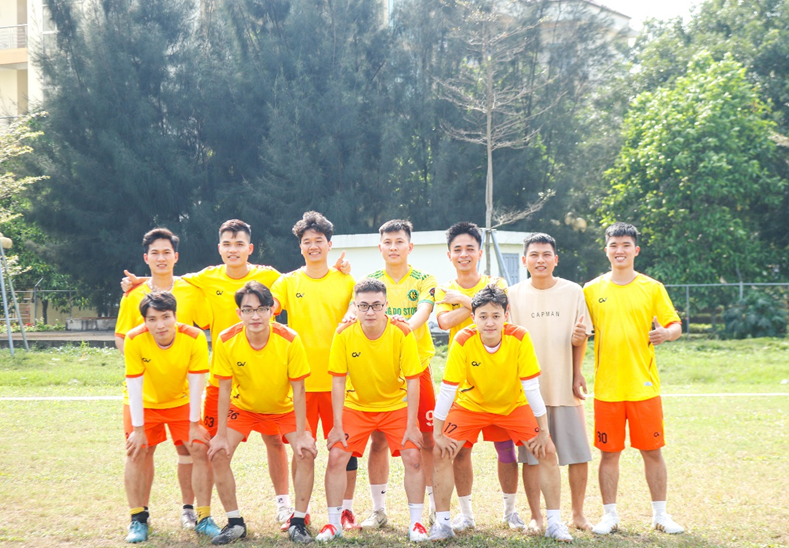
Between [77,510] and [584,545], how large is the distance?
3.73 metres

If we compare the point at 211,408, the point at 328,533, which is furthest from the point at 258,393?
the point at 328,533

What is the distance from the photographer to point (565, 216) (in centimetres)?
2731

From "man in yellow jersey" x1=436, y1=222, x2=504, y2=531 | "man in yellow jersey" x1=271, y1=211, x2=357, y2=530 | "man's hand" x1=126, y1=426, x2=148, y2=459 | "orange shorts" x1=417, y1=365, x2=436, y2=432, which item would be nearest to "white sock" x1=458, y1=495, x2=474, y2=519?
"man in yellow jersey" x1=436, y1=222, x2=504, y2=531

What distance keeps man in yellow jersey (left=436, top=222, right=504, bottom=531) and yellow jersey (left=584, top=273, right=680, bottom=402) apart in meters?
0.78

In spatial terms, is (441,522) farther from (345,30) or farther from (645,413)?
(345,30)

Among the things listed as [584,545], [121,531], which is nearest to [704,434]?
[584,545]

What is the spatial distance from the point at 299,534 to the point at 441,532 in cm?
93

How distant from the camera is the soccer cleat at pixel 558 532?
4934 mm

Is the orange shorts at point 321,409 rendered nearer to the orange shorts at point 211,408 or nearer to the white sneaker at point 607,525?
the orange shorts at point 211,408

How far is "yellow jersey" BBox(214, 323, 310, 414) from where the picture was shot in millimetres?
5242

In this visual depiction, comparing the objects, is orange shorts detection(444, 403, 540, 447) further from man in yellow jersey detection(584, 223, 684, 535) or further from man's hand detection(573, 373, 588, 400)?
man in yellow jersey detection(584, 223, 684, 535)

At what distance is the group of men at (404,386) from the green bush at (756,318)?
15188 mm

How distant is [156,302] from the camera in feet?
17.2

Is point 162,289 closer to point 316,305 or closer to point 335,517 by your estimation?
point 316,305
